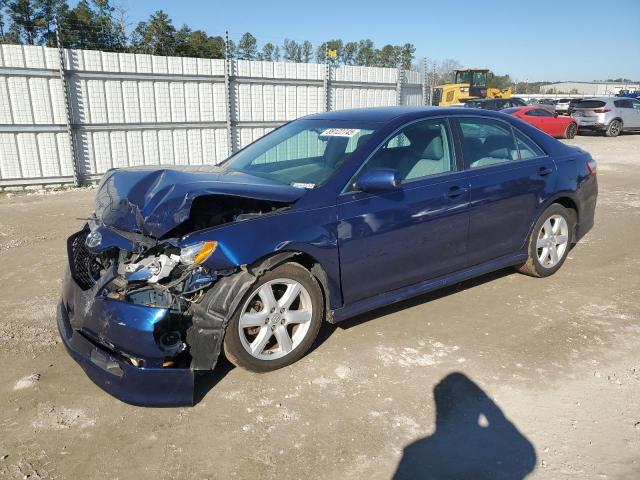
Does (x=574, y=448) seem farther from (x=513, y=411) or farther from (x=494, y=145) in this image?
(x=494, y=145)

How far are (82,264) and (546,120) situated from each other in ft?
67.1

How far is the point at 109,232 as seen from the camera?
344 centimetres

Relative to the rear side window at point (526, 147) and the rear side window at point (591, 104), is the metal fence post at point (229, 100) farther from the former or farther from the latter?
the rear side window at point (591, 104)

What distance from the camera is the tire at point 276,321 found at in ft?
10.6

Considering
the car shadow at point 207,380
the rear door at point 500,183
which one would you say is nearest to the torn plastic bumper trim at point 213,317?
the car shadow at point 207,380

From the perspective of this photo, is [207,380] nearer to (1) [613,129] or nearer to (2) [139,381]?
(2) [139,381]

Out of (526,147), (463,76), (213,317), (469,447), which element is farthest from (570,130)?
(213,317)

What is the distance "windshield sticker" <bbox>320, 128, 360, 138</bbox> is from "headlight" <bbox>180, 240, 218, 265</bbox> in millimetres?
1612

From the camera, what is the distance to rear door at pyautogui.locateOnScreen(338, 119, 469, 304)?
3623mm

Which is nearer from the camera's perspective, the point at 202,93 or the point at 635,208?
the point at 635,208

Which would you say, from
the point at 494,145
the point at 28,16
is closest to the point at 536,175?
the point at 494,145

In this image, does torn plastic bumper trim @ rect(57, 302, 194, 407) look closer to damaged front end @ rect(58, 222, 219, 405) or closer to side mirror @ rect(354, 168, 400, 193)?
damaged front end @ rect(58, 222, 219, 405)

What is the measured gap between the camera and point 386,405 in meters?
3.11

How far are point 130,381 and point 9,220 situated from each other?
6.15 meters
